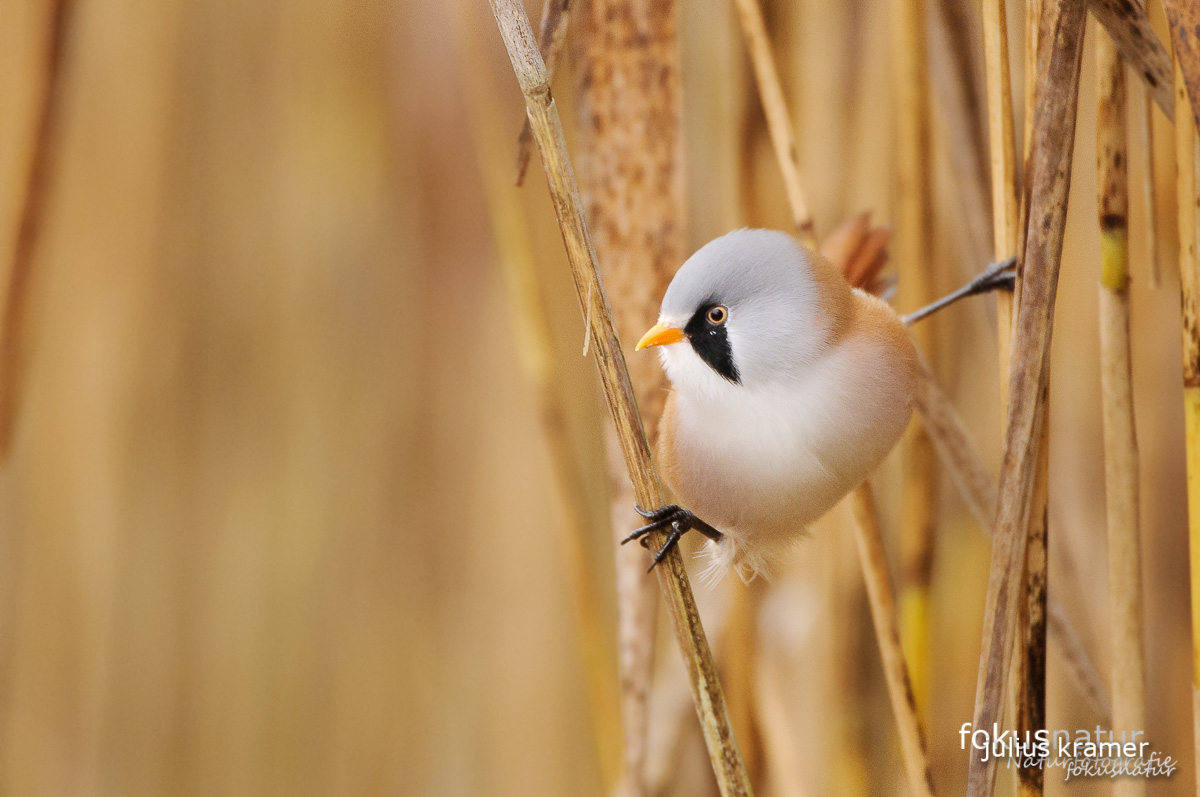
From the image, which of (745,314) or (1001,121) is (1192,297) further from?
(745,314)

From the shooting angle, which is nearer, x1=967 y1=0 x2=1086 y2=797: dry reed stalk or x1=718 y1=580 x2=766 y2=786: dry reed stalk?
x1=967 y1=0 x2=1086 y2=797: dry reed stalk

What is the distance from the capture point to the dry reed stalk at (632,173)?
0.79 meters

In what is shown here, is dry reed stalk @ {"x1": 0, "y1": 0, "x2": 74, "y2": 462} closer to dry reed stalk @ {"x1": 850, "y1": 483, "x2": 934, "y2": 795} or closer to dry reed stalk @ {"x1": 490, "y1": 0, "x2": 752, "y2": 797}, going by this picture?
dry reed stalk @ {"x1": 490, "y1": 0, "x2": 752, "y2": 797}

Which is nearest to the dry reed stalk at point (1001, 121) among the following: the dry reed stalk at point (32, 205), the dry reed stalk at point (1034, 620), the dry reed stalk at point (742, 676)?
the dry reed stalk at point (1034, 620)

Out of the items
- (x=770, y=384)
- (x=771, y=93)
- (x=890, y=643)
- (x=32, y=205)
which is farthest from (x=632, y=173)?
(x=32, y=205)

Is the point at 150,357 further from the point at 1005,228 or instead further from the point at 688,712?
the point at 1005,228

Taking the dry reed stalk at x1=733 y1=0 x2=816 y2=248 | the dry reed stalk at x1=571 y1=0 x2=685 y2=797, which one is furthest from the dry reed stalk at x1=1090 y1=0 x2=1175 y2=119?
the dry reed stalk at x1=571 y1=0 x2=685 y2=797

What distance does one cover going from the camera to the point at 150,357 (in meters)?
1.07

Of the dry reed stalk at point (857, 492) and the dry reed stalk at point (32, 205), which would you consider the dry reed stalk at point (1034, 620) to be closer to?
the dry reed stalk at point (857, 492)

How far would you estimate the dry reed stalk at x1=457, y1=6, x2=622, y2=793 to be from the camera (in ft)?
3.26

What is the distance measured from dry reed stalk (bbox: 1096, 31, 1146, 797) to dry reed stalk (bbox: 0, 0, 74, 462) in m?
1.05

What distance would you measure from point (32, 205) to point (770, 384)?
0.86 m

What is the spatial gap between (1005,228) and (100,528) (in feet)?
3.61

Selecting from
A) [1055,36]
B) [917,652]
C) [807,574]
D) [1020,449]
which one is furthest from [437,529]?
[1055,36]
